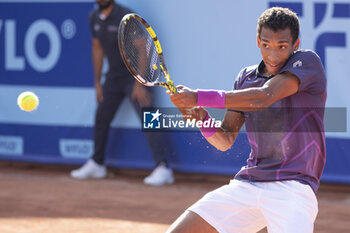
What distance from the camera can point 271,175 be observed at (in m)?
3.00

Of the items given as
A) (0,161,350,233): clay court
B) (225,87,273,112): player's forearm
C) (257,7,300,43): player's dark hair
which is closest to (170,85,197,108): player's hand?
(225,87,273,112): player's forearm

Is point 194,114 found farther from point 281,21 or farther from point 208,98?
point 281,21

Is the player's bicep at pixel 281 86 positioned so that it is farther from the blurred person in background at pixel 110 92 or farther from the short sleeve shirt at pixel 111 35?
the short sleeve shirt at pixel 111 35

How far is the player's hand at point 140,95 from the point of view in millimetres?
6555

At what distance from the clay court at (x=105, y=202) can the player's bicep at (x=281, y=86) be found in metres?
2.15

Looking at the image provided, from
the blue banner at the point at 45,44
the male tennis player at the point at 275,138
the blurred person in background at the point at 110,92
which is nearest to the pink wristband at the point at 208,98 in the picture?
the male tennis player at the point at 275,138

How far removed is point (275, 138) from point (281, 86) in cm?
27

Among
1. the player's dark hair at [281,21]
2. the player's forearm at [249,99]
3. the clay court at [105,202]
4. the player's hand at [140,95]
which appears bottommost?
the clay court at [105,202]

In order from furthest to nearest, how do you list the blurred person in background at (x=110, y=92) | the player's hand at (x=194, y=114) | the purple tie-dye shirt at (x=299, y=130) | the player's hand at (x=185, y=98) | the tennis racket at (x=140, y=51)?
the blurred person in background at (x=110, y=92), the tennis racket at (x=140, y=51), the player's hand at (x=194, y=114), the purple tie-dye shirt at (x=299, y=130), the player's hand at (x=185, y=98)

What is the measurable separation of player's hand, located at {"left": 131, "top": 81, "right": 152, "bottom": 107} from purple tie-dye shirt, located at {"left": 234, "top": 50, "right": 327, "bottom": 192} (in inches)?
141

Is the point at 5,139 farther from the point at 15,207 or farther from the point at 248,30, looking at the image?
the point at 248,30

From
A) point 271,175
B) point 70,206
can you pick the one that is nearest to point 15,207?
point 70,206

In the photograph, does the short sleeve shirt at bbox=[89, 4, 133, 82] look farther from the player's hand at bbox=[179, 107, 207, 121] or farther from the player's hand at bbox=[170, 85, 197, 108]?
the player's hand at bbox=[170, 85, 197, 108]

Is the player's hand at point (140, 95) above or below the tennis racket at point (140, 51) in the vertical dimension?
below
